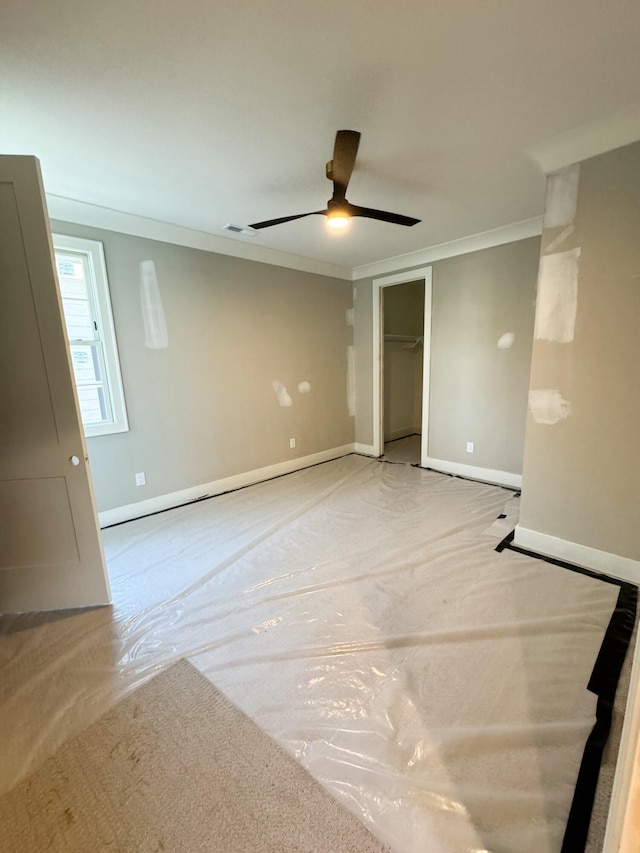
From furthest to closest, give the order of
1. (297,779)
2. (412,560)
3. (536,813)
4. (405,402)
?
Answer: 1. (405,402)
2. (412,560)
3. (297,779)
4. (536,813)

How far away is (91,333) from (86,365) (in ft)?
0.84

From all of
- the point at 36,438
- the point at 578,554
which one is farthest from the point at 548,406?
the point at 36,438

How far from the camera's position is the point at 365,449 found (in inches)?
191

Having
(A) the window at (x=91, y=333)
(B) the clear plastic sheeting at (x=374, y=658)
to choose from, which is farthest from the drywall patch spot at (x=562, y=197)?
(A) the window at (x=91, y=333)

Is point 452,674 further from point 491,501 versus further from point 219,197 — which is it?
point 219,197

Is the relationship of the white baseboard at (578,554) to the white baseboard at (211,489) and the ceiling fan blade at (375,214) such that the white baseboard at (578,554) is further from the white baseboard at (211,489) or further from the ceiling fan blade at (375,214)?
the white baseboard at (211,489)

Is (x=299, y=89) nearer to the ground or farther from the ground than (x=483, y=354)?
farther from the ground

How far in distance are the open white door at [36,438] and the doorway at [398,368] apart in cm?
343

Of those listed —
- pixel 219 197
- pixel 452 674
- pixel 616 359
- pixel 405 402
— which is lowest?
pixel 452 674

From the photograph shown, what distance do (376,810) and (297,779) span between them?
0.26m

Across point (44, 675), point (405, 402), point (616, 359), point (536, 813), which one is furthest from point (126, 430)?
point (405, 402)

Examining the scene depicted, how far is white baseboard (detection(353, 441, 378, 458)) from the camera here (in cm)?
476

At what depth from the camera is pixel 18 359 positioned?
5.56 ft

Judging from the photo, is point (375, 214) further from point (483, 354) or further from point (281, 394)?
point (281, 394)
